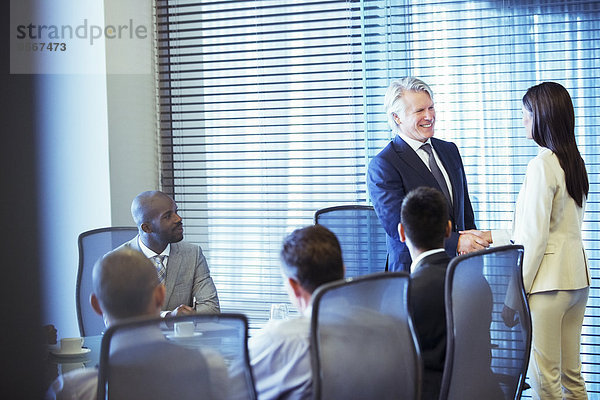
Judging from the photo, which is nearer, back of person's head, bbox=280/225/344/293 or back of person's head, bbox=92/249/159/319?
back of person's head, bbox=92/249/159/319

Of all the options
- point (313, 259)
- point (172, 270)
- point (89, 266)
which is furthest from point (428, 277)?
point (89, 266)

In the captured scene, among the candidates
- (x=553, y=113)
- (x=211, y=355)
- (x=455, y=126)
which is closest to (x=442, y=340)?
(x=211, y=355)

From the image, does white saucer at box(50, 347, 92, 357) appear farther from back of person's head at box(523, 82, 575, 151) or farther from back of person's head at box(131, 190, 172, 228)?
back of person's head at box(523, 82, 575, 151)

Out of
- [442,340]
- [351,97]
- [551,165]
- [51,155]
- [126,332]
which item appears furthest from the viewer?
[351,97]

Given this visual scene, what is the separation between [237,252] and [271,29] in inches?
53.3

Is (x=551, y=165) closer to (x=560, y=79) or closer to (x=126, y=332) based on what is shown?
(x=560, y=79)

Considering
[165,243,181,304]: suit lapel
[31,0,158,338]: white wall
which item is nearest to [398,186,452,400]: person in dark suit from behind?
[165,243,181,304]: suit lapel

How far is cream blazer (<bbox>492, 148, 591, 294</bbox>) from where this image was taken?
2.91 meters

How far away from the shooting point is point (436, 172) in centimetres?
328

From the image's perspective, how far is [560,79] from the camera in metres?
3.78

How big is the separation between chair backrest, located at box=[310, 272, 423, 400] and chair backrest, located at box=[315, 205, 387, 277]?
181cm

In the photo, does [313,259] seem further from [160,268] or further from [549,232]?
[549,232]

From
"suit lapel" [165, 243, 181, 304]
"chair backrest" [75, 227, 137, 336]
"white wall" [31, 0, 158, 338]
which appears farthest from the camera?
"white wall" [31, 0, 158, 338]
